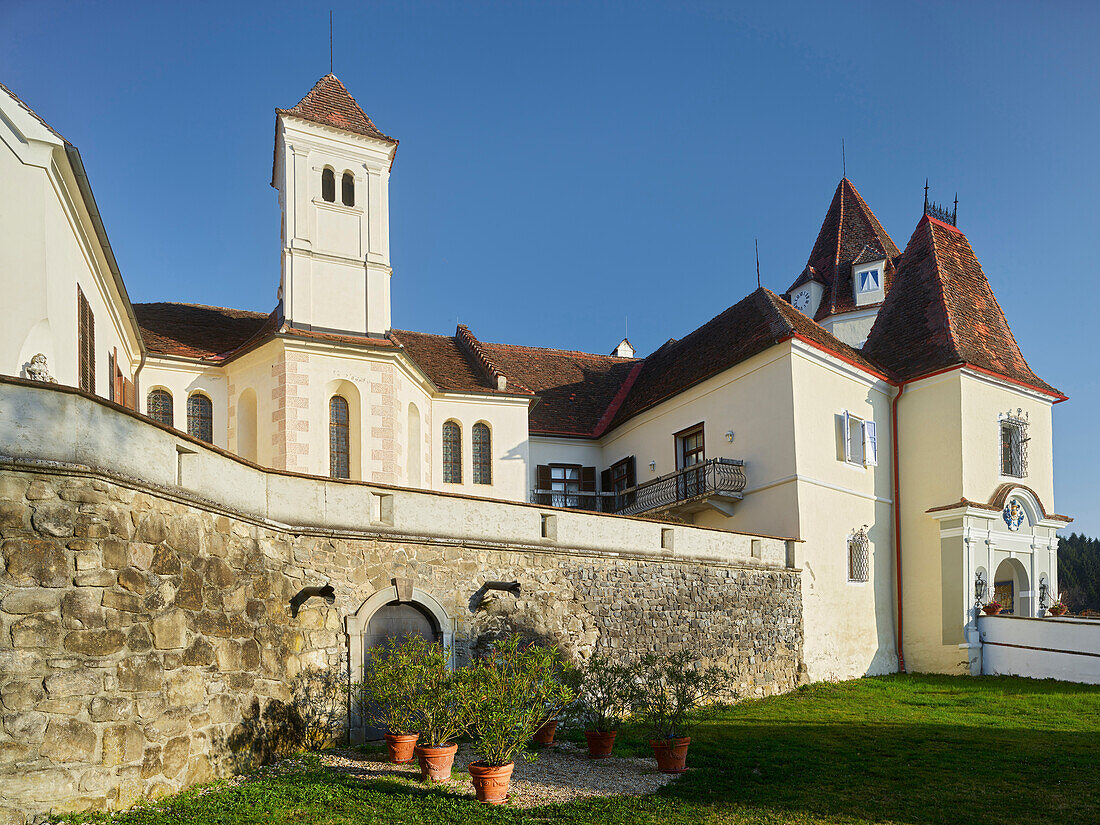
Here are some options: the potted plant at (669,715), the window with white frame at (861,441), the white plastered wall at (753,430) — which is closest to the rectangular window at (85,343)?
the potted plant at (669,715)

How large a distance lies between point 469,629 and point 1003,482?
16.8 meters

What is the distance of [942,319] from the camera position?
26.1 metres

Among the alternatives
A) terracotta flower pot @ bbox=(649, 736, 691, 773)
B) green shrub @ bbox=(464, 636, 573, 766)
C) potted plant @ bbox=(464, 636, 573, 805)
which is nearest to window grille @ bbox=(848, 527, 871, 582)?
terracotta flower pot @ bbox=(649, 736, 691, 773)

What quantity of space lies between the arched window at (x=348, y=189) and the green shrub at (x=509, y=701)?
54.3 ft

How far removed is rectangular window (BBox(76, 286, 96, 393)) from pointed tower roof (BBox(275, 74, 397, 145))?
1023 centimetres

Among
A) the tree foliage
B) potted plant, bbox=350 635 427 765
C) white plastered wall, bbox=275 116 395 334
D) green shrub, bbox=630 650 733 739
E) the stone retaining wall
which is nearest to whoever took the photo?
the stone retaining wall

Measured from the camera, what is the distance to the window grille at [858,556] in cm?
2378

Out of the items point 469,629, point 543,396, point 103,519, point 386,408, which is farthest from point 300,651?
point 543,396

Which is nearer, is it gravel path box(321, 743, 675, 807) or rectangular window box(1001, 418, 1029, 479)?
gravel path box(321, 743, 675, 807)

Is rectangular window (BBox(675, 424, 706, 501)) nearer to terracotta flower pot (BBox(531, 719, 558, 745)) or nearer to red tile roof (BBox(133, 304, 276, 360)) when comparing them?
terracotta flower pot (BBox(531, 719, 558, 745))

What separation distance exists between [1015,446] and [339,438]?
1871 centimetres

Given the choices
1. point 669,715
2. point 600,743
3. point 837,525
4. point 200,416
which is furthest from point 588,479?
point 669,715

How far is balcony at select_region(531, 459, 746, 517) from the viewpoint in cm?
2395

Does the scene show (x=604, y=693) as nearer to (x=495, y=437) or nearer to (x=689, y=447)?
(x=689, y=447)
